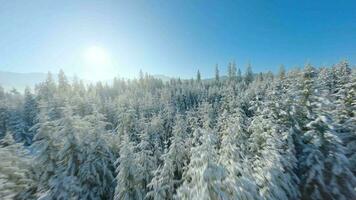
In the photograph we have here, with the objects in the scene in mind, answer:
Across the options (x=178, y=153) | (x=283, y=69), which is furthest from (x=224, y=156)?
(x=283, y=69)

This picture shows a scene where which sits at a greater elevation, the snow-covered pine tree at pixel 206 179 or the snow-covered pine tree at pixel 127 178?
the snow-covered pine tree at pixel 206 179

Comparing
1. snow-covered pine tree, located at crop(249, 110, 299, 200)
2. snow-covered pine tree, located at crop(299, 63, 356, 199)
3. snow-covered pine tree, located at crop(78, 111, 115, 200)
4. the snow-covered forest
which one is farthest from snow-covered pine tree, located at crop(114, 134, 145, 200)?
snow-covered pine tree, located at crop(299, 63, 356, 199)

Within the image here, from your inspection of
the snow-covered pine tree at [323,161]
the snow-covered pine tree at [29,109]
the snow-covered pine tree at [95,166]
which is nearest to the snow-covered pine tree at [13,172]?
the snow-covered pine tree at [95,166]

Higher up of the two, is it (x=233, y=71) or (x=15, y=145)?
(x=233, y=71)

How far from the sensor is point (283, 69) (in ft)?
335

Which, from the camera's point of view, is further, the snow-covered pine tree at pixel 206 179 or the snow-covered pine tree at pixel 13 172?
the snow-covered pine tree at pixel 13 172

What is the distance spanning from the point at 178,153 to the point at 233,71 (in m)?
127

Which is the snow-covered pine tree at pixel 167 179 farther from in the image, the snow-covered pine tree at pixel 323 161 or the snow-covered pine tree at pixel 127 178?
the snow-covered pine tree at pixel 323 161

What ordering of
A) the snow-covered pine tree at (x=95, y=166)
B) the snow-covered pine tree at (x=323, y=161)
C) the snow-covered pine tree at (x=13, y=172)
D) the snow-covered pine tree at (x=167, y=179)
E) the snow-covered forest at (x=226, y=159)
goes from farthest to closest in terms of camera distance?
the snow-covered pine tree at (x=95, y=166)
the snow-covered pine tree at (x=167, y=179)
the snow-covered pine tree at (x=323, y=161)
the snow-covered forest at (x=226, y=159)
the snow-covered pine tree at (x=13, y=172)

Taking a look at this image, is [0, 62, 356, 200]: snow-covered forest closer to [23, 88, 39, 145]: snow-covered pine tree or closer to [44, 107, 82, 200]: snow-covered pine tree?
[44, 107, 82, 200]: snow-covered pine tree

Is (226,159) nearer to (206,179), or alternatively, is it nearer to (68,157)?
(206,179)

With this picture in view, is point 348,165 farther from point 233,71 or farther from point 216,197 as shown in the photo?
point 233,71

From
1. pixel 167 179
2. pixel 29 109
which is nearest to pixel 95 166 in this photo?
pixel 167 179

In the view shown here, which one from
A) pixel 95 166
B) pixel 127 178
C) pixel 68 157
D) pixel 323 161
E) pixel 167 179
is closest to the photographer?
pixel 323 161
